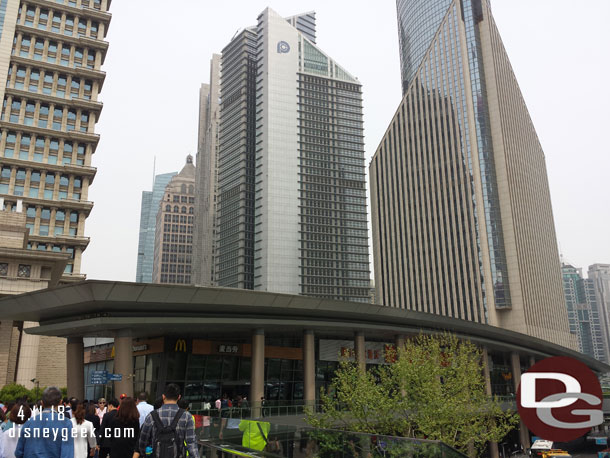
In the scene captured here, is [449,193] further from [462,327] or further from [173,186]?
[173,186]

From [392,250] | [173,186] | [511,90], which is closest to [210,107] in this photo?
[173,186]

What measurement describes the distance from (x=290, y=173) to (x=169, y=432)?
141892 mm

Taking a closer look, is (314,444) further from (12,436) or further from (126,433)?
(12,436)

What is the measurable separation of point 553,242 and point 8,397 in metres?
149

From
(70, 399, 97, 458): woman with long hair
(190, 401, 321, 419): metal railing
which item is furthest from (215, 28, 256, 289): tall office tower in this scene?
(70, 399, 97, 458): woman with long hair

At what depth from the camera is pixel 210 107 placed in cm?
19262

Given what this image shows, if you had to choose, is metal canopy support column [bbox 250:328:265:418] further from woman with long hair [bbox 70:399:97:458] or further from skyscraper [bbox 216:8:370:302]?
skyscraper [bbox 216:8:370:302]

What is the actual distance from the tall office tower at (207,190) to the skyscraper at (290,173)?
6327mm

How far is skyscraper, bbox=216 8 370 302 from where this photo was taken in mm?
144125
